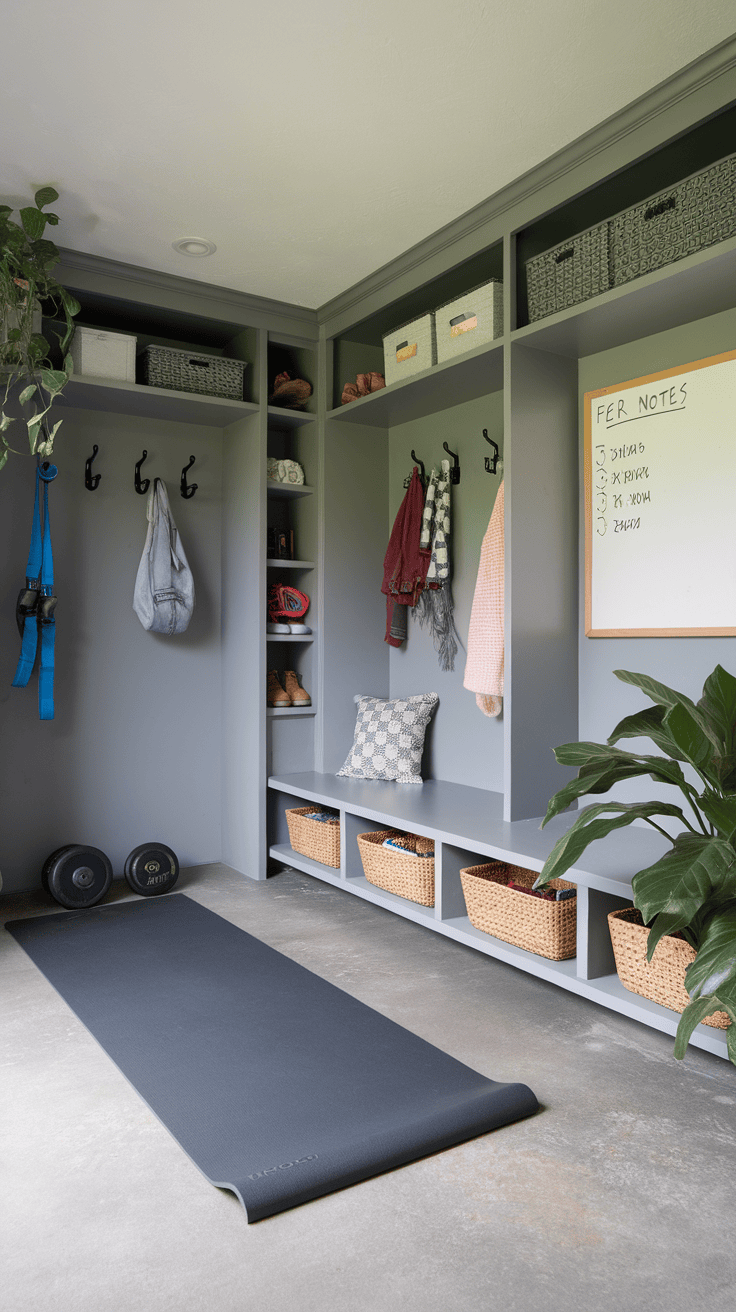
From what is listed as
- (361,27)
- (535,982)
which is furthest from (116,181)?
(535,982)

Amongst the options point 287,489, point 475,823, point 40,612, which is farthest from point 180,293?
point 475,823

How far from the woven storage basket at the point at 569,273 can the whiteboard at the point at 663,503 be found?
377 mm

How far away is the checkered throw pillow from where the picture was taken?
393 cm

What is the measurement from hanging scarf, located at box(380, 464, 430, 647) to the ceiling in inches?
44.5

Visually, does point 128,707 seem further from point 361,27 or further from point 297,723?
point 361,27

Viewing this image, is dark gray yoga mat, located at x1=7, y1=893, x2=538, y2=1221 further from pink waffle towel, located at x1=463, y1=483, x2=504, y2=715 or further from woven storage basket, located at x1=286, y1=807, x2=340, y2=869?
pink waffle towel, located at x1=463, y1=483, x2=504, y2=715

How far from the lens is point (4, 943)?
3164mm

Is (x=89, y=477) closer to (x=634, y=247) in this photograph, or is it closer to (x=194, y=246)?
(x=194, y=246)

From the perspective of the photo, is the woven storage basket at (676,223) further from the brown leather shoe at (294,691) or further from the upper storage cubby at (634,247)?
the brown leather shoe at (294,691)

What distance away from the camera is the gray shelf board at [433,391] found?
10.9ft

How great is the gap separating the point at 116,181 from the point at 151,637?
1.96 m

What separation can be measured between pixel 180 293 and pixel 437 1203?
355cm

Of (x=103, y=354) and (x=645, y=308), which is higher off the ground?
(x=103, y=354)

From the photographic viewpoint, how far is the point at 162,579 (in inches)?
155
